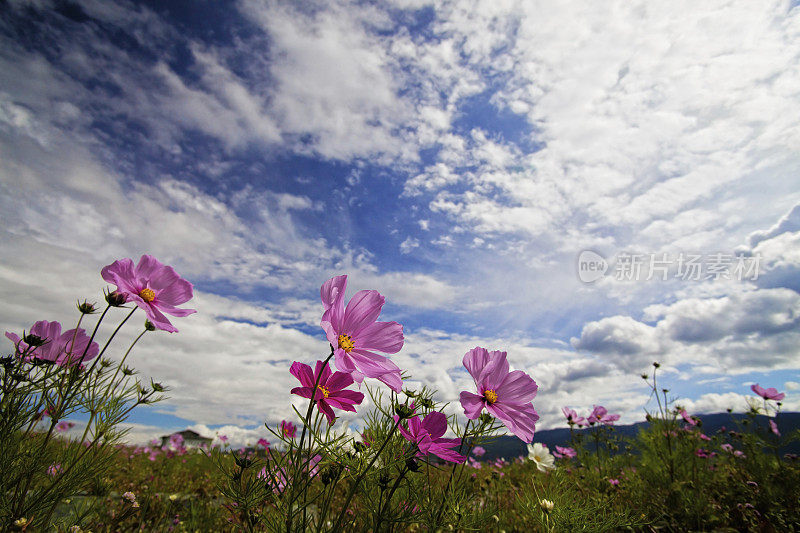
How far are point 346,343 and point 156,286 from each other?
3.22 feet

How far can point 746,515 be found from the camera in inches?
102

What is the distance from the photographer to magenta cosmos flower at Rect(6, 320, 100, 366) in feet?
5.48

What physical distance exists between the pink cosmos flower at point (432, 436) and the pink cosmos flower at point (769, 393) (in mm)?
5741

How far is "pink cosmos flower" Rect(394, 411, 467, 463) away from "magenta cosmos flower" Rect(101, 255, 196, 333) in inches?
39.0

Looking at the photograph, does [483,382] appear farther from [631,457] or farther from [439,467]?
A: [631,457]

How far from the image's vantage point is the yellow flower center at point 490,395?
5.22 feet

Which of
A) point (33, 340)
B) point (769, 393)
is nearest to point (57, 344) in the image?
point (33, 340)

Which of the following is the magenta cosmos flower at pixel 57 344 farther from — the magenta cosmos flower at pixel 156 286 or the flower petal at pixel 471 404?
the flower petal at pixel 471 404

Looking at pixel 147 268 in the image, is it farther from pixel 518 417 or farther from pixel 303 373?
pixel 518 417

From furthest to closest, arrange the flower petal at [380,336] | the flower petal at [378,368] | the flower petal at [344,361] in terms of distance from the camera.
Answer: the flower petal at [380,336]
the flower petal at [378,368]
the flower petal at [344,361]

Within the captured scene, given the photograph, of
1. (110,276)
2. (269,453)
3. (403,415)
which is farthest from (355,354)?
(110,276)

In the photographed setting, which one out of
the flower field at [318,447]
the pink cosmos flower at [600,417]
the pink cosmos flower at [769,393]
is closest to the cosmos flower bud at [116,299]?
the flower field at [318,447]

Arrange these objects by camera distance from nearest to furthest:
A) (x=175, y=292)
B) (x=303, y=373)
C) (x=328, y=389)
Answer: (x=303, y=373), (x=328, y=389), (x=175, y=292)

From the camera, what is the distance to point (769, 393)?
15.7 feet
